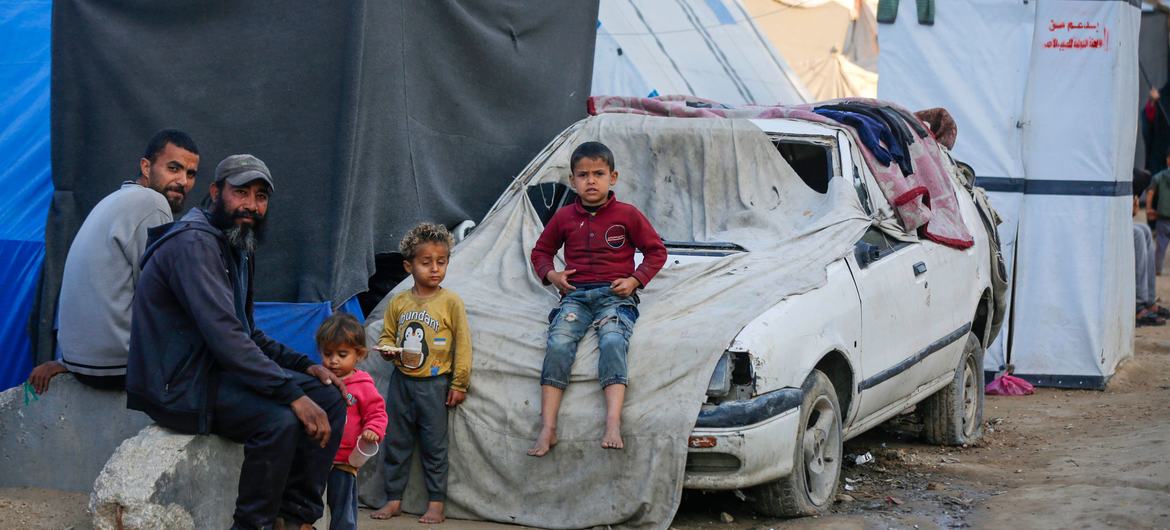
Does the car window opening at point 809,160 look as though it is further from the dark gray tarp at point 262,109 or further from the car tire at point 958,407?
the dark gray tarp at point 262,109

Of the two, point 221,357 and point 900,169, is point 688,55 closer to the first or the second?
point 900,169

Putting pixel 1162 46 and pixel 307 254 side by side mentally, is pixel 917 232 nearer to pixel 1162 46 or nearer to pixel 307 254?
pixel 307 254

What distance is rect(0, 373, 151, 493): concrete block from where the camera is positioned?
5.45 meters

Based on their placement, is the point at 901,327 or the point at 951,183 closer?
the point at 901,327

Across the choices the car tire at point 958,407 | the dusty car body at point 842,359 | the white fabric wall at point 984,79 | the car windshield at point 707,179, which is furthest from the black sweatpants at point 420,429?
the white fabric wall at point 984,79

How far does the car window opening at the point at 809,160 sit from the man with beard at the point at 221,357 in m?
3.42

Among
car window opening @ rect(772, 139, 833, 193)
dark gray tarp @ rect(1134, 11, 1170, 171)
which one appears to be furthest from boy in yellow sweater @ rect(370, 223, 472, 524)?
dark gray tarp @ rect(1134, 11, 1170, 171)

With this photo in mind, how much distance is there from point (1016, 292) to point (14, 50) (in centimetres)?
717

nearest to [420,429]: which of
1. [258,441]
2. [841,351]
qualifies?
[258,441]

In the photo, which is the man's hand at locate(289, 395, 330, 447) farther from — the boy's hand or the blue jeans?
the blue jeans

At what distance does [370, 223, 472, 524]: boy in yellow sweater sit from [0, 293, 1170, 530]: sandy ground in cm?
21

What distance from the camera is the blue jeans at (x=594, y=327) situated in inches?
213

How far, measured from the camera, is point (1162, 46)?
61.1 feet

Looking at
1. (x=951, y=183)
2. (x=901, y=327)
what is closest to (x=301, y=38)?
(x=901, y=327)
